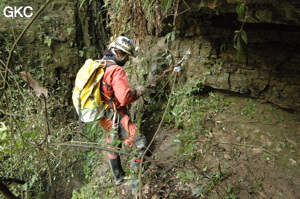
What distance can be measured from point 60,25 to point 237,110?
22.2ft

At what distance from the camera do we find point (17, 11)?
7.73 meters

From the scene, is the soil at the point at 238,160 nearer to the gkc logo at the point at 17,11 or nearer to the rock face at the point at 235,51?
the rock face at the point at 235,51

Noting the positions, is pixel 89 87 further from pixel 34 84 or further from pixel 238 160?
pixel 238 160

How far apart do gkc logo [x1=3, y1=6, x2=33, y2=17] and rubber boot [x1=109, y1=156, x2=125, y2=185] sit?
21.2ft

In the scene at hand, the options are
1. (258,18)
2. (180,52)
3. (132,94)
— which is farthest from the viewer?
(180,52)

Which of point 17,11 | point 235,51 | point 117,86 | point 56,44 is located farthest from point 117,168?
point 17,11

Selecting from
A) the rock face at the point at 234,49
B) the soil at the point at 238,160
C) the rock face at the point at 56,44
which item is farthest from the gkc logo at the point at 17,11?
the soil at the point at 238,160

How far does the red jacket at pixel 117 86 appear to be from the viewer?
3824mm

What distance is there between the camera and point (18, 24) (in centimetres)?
741

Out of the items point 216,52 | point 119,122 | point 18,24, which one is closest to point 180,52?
point 216,52

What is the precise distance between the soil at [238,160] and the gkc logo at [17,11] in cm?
699

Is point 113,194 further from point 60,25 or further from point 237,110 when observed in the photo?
point 60,25

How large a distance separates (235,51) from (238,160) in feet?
6.83

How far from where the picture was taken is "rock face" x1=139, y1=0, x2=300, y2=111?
3.62m
